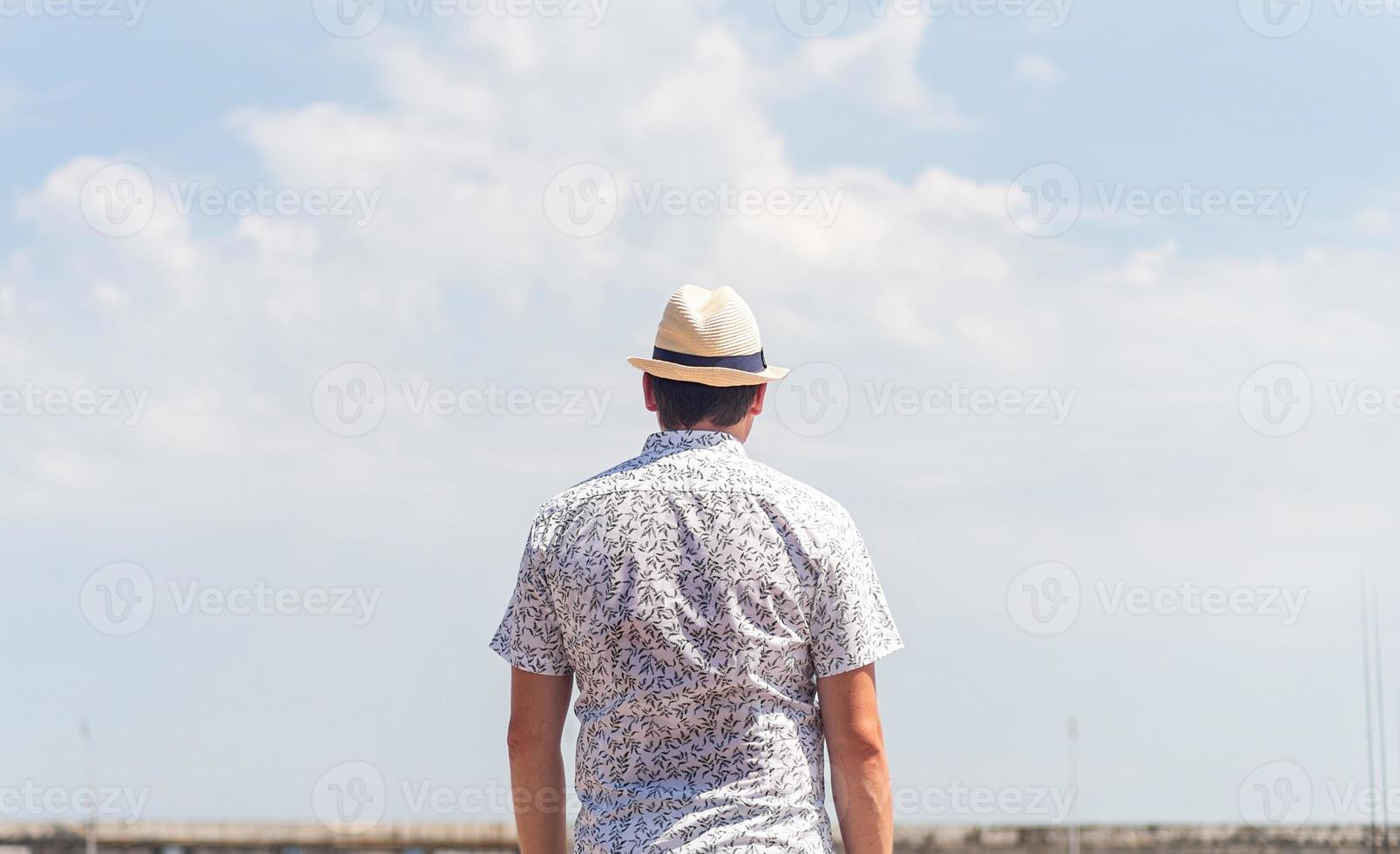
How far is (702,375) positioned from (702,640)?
0.52 m

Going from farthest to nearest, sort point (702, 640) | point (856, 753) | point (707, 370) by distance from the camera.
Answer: point (707, 370)
point (856, 753)
point (702, 640)

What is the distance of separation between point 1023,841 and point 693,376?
13961 mm

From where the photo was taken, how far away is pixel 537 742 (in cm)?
271

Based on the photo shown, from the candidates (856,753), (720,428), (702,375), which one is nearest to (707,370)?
(702,375)

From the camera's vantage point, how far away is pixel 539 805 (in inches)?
108

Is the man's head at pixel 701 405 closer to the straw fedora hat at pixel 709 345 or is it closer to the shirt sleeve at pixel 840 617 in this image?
the straw fedora hat at pixel 709 345

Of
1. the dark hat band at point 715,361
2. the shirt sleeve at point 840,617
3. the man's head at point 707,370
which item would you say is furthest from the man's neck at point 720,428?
the shirt sleeve at point 840,617

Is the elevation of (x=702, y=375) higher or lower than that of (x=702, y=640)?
higher

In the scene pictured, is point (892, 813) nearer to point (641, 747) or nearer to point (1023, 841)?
point (641, 747)

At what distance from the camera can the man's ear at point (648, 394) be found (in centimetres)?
278

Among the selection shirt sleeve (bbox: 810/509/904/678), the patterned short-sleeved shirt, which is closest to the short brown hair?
the patterned short-sleeved shirt

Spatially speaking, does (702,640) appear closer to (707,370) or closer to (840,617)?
(840,617)

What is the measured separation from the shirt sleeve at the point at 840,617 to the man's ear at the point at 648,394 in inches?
17.7

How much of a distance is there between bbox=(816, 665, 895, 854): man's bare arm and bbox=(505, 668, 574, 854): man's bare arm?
0.49 meters
